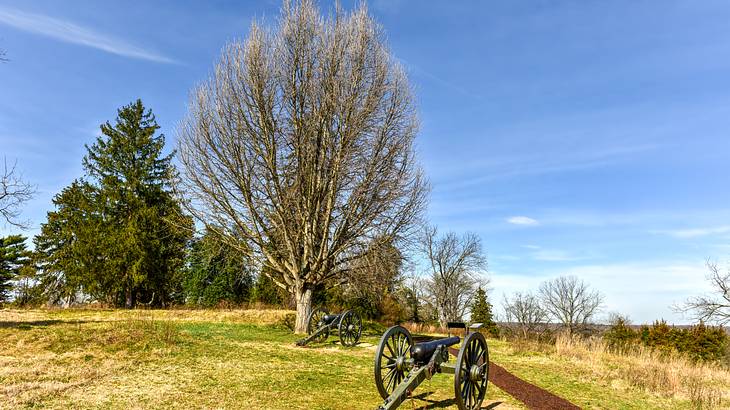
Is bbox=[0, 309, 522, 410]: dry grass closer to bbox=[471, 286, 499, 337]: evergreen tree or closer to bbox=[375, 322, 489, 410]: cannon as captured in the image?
bbox=[375, 322, 489, 410]: cannon

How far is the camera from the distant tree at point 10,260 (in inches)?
1395

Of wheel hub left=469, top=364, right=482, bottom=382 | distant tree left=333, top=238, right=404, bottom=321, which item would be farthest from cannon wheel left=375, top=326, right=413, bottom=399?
distant tree left=333, top=238, right=404, bottom=321

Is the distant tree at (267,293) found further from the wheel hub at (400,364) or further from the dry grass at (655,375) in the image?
the wheel hub at (400,364)

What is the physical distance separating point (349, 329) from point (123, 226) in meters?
19.5

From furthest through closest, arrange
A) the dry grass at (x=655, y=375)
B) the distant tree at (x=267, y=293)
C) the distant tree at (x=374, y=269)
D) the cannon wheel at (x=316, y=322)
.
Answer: the distant tree at (x=267, y=293), the distant tree at (x=374, y=269), the cannon wheel at (x=316, y=322), the dry grass at (x=655, y=375)

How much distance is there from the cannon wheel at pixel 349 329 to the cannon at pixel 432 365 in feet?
25.9

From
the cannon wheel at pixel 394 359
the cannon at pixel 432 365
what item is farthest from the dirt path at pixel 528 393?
the cannon wheel at pixel 394 359

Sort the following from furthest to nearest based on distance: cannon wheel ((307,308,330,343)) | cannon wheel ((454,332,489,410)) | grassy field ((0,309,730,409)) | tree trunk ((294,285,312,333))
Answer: tree trunk ((294,285,312,333))
cannon wheel ((307,308,330,343))
grassy field ((0,309,730,409))
cannon wheel ((454,332,489,410))

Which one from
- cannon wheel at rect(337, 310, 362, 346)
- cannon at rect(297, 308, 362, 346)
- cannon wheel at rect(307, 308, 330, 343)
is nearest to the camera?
cannon at rect(297, 308, 362, 346)

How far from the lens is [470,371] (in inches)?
242

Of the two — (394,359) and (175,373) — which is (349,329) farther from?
(394,359)

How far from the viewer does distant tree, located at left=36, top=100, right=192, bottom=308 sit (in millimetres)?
26062

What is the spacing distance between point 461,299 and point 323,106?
31982 millimetres

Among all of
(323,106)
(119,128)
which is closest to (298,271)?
(323,106)
